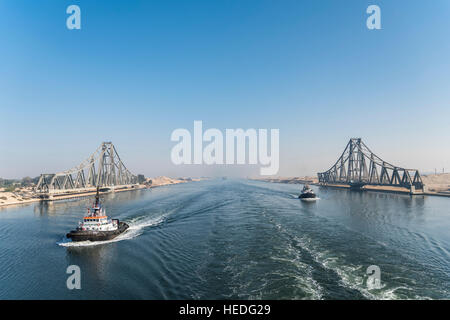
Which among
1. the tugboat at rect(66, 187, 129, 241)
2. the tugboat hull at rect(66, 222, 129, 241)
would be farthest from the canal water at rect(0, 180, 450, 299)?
the tugboat at rect(66, 187, 129, 241)

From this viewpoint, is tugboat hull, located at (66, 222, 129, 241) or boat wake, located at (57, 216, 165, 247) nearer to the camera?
boat wake, located at (57, 216, 165, 247)

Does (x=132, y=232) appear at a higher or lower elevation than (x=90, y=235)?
lower

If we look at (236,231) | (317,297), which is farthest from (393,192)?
(317,297)

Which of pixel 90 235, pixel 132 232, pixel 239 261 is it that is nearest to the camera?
pixel 239 261

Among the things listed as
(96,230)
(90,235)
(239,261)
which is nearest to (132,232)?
(96,230)

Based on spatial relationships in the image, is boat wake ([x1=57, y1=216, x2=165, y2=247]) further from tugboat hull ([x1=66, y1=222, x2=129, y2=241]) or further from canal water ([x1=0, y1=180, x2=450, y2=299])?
tugboat hull ([x1=66, y1=222, x2=129, y2=241])

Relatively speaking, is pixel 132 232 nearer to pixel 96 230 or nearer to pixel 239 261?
pixel 96 230

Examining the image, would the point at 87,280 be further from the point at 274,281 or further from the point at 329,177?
the point at 329,177

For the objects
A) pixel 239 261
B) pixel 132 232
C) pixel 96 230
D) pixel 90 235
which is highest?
pixel 239 261
